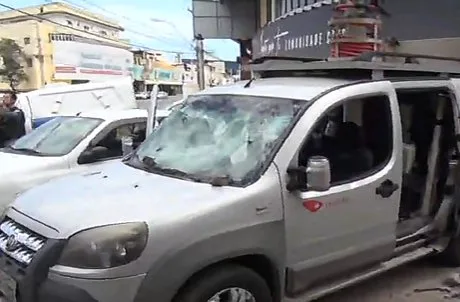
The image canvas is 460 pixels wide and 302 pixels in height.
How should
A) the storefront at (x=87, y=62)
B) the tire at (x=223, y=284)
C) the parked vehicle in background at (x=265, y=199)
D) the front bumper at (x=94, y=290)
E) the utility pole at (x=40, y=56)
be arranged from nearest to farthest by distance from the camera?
1. the front bumper at (x=94, y=290)
2. the parked vehicle in background at (x=265, y=199)
3. the tire at (x=223, y=284)
4. the utility pole at (x=40, y=56)
5. the storefront at (x=87, y=62)

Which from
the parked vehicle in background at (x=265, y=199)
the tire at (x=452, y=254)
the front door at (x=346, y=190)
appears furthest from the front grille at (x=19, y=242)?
the tire at (x=452, y=254)

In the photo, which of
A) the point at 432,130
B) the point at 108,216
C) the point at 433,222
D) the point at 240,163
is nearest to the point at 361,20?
the point at 432,130

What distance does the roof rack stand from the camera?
4602 mm

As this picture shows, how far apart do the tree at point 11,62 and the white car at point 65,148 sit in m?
40.2

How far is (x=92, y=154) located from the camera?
22.6 feet

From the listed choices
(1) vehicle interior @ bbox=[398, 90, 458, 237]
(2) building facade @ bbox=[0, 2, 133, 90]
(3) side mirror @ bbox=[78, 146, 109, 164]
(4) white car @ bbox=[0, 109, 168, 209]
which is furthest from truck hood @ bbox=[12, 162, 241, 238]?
(2) building facade @ bbox=[0, 2, 133, 90]

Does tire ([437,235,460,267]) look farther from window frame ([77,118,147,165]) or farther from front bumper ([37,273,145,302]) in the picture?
window frame ([77,118,147,165])

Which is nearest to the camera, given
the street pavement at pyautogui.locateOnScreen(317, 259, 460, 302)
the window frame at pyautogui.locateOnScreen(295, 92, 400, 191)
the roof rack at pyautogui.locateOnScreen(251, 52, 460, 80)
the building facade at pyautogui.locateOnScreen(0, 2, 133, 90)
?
the window frame at pyautogui.locateOnScreen(295, 92, 400, 191)

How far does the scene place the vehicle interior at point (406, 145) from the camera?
432cm

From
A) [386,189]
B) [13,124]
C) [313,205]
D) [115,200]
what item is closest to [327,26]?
[13,124]

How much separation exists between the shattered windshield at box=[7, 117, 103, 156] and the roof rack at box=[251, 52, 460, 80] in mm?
2518

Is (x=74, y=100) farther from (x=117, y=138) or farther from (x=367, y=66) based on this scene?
(x=367, y=66)

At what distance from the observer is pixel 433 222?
17.1 feet

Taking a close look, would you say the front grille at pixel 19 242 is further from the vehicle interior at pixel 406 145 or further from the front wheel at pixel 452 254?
the front wheel at pixel 452 254
